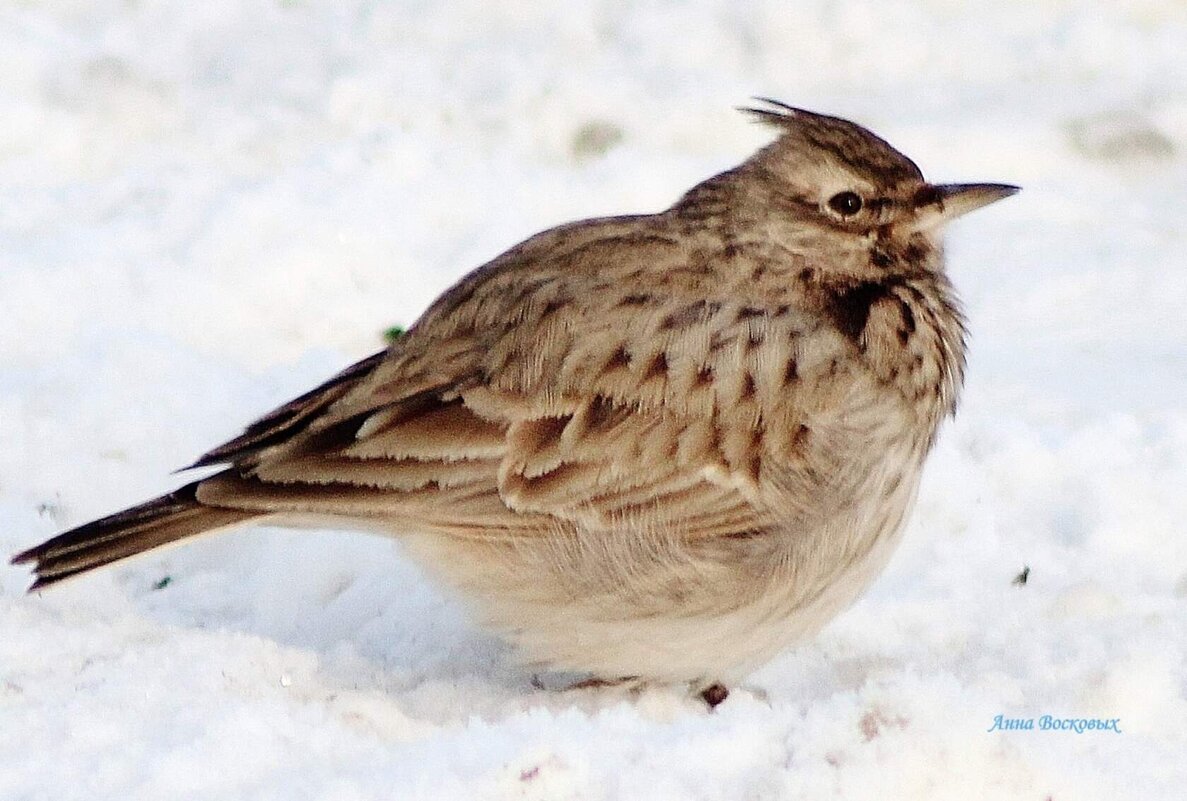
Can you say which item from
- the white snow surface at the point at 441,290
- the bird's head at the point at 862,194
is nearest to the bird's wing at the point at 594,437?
the white snow surface at the point at 441,290

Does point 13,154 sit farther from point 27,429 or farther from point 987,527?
point 987,527

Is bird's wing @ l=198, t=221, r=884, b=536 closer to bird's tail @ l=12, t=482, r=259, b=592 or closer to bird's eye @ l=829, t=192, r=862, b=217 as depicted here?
bird's tail @ l=12, t=482, r=259, b=592

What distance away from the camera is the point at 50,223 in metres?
8.23

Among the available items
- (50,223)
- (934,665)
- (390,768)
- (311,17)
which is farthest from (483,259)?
(390,768)

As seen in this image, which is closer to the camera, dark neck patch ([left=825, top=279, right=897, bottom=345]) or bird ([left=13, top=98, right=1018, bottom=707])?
bird ([left=13, top=98, right=1018, bottom=707])

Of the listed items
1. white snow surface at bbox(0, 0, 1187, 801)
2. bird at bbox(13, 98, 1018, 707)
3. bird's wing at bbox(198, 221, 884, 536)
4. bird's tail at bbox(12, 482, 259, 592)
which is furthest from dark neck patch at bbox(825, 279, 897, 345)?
bird's tail at bbox(12, 482, 259, 592)

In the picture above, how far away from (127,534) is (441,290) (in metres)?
3.04

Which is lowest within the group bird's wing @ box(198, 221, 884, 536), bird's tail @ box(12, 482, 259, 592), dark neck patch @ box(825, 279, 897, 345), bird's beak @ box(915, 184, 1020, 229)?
bird's tail @ box(12, 482, 259, 592)

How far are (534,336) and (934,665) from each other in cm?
145

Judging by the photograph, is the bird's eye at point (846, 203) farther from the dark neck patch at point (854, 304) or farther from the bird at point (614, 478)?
the bird at point (614, 478)

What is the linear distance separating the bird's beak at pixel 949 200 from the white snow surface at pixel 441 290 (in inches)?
45.2

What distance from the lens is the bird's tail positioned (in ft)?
16.7

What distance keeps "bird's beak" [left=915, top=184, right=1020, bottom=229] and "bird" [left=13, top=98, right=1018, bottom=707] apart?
490 mm

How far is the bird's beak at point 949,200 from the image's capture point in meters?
5.64
